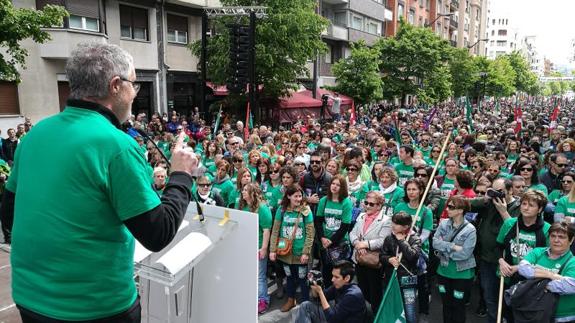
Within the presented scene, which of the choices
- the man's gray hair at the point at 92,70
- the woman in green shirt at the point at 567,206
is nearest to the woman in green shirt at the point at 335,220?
the woman in green shirt at the point at 567,206

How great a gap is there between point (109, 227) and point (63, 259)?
186mm

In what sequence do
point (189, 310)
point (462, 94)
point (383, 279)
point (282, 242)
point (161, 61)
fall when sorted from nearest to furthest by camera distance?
1. point (189, 310)
2. point (383, 279)
3. point (282, 242)
4. point (161, 61)
5. point (462, 94)

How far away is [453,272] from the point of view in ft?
15.2

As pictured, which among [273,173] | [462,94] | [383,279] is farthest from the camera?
[462,94]

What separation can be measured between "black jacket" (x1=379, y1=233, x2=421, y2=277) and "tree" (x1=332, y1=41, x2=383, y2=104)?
828 inches

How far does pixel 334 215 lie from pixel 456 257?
148 cm

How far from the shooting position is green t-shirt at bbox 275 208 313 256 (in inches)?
207

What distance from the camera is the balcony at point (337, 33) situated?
3017cm

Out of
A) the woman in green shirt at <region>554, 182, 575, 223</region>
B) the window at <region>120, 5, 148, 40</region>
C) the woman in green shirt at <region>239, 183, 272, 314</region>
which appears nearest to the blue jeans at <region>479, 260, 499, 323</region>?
the woman in green shirt at <region>554, 182, 575, 223</region>

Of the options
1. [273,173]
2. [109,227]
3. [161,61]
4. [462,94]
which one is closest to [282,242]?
[273,173]

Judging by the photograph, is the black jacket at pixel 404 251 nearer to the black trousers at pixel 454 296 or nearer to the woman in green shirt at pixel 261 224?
the black trousers at pixel 454 296

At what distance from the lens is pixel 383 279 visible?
495 centimetres

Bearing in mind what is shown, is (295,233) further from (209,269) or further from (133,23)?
(133,23)

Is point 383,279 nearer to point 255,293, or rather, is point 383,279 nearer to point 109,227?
point 255,293
